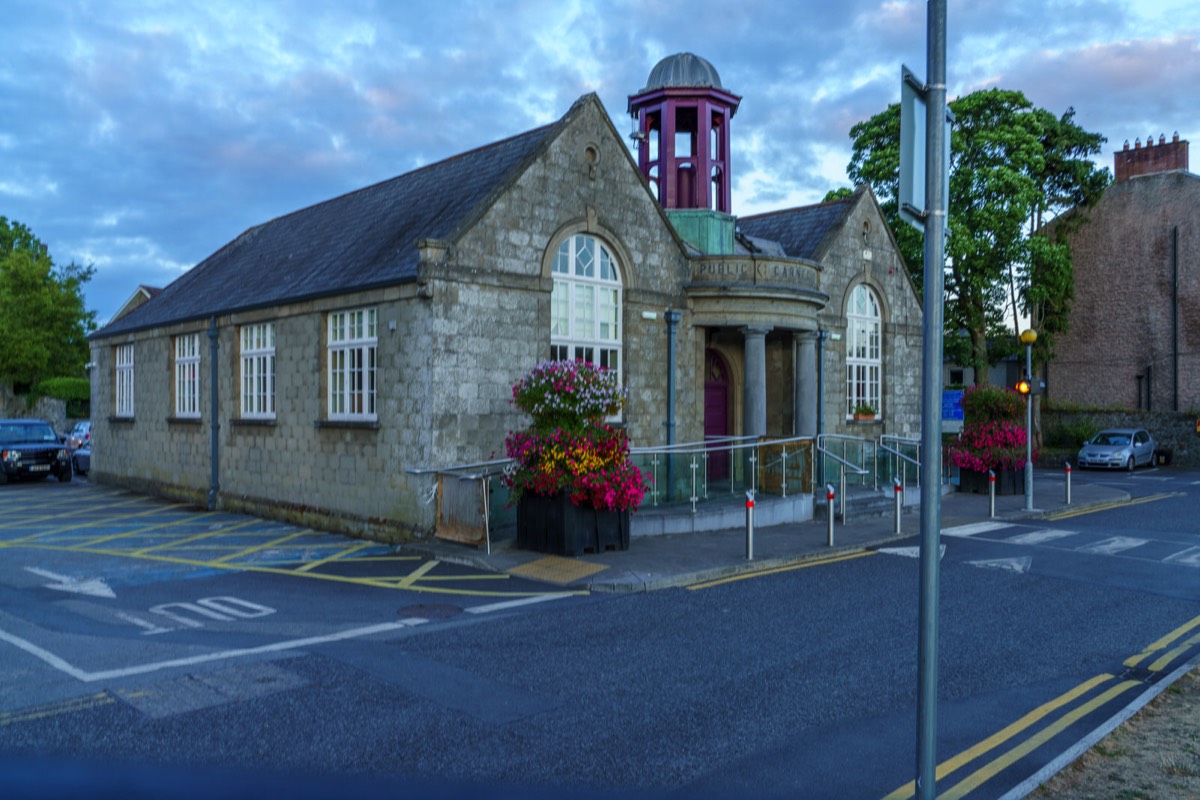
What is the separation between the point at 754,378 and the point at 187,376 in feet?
41.8

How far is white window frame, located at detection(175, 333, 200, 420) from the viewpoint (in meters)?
20.8

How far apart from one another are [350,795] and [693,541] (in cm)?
999

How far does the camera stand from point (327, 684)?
7289 mm

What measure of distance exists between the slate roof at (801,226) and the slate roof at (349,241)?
8.58 meters

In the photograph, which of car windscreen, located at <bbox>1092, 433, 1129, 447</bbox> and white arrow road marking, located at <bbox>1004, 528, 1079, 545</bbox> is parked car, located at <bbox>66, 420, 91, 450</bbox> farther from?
car windscreen, located at <bbox>1092, 433, 1129, 447</bbox>

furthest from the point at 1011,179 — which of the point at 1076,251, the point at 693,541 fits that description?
the point at 693,541

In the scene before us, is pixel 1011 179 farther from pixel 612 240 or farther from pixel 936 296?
pixel 936 296

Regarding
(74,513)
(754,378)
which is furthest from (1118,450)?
(74,513)

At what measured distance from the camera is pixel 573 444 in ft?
42.2

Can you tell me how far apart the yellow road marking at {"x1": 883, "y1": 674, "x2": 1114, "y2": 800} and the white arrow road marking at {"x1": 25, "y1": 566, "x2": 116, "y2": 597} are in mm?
9263

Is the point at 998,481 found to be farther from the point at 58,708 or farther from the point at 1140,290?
the point at 1140,290

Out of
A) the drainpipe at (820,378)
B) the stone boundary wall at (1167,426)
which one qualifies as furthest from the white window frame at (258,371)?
the stone boundary wall at (1167,426)

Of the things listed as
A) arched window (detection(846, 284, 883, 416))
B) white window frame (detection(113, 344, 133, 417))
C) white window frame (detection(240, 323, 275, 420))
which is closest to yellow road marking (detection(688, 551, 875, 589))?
arched window (detection(846, 284, 883, 416))

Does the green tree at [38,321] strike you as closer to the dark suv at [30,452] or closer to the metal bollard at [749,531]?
the dark suv at [30,452]
